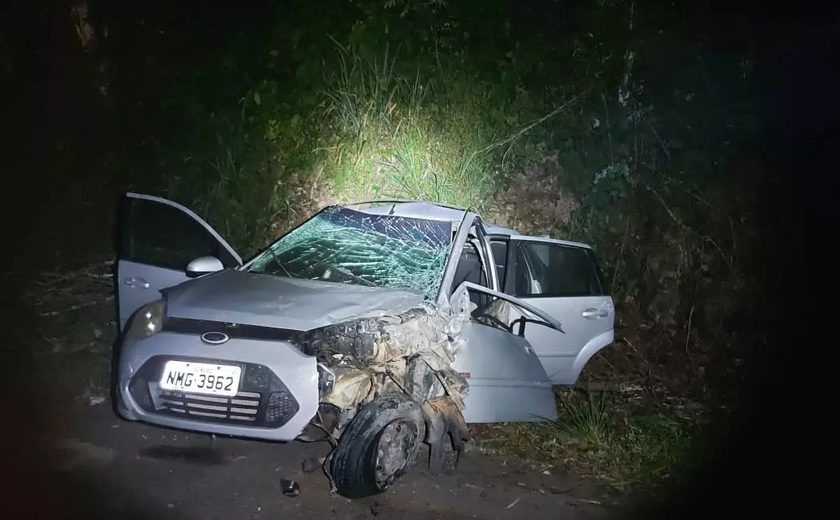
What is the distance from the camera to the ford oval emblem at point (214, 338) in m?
4.08

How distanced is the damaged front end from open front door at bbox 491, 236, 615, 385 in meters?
1.36

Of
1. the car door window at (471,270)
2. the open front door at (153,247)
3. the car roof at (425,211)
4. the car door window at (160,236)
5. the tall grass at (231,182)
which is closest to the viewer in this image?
the open front door at (153,247)

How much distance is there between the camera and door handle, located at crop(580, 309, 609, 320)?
21.1 ft

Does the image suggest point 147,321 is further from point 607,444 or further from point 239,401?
point 607,444

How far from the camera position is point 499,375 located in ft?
16.2

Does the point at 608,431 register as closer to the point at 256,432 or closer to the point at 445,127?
the point at 256,432

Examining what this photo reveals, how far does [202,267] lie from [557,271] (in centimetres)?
312

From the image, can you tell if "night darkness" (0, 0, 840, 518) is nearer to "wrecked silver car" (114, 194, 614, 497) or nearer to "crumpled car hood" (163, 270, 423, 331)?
"wrecked silver car" (114, 194, 614, 497)

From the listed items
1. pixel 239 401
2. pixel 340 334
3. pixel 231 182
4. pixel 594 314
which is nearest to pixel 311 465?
pixel 239 401

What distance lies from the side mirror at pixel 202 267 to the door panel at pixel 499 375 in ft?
5.44

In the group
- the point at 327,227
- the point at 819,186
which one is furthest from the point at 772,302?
the point at 327,227

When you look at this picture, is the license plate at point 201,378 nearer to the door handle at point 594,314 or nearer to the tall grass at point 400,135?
the door handle at point 594,314

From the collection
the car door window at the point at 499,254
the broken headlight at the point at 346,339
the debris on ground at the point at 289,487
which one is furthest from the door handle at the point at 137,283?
the car door window at the point at 499,254

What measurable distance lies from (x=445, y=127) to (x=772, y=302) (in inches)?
188
